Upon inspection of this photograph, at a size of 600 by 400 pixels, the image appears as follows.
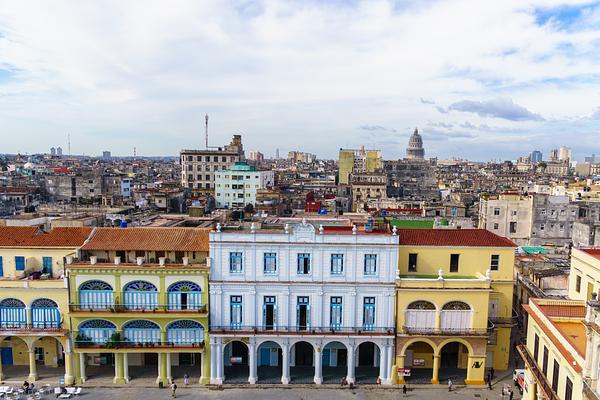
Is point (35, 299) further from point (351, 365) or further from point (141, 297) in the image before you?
point (351, 365)

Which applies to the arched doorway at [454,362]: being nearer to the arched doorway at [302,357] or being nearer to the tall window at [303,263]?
the arched doorway at [302,357]

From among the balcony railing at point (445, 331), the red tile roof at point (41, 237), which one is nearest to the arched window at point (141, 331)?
the red tile roof at point (41, 237)

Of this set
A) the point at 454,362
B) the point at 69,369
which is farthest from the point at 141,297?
the point at 454,362

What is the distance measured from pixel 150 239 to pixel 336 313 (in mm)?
15476

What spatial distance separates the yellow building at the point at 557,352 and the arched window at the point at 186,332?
75.7 feet

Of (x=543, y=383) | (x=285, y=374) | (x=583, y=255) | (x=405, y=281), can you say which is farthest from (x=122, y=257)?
(x=583, y=255)

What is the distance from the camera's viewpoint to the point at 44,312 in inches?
1521

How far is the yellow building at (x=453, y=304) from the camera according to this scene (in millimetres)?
38531

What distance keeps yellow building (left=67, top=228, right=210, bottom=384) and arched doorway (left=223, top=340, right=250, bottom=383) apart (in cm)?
226

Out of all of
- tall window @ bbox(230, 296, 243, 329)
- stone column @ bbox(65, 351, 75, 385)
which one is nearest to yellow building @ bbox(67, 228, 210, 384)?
stone column @ bbox(65, 351, 75, 385)

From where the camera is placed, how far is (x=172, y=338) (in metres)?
39.0

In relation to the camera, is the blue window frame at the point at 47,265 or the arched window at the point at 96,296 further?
the blue window frame at the point at 47,265

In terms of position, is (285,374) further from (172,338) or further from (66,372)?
(66,372)

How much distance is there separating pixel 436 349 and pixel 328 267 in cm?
1039
